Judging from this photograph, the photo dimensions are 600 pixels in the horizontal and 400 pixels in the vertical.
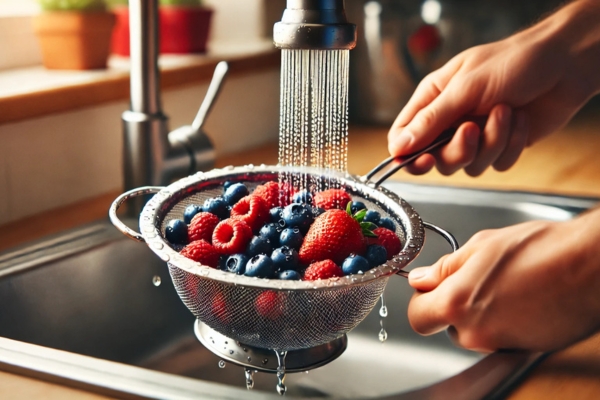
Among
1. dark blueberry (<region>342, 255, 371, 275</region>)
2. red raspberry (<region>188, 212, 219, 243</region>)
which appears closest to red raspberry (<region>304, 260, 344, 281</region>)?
dark blueberry (<region>342, 255, 371, 275</region>)

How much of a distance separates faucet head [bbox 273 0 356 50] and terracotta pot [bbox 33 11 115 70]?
22.3 inches

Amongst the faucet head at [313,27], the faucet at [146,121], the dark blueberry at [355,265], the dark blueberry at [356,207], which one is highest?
the faucet head at [313,27]

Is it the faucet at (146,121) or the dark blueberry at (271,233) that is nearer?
the dark blueberry at (271,233)

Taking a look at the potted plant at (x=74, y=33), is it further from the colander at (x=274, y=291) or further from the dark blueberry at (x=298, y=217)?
the dark blueberry at (x=298, y=217)

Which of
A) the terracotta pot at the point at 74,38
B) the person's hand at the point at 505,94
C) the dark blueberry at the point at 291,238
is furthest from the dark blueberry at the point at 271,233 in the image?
the terracotta pot at the point at 74,38

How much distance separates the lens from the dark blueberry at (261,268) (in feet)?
1.90

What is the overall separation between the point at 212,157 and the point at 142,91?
142mm

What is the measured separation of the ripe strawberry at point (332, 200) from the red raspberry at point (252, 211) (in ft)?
0.20

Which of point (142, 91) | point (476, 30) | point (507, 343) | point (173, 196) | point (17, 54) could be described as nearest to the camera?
point (507, 343)

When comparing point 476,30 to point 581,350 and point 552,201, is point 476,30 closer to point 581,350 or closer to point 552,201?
point 552,201

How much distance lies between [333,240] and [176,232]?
0.49 ft

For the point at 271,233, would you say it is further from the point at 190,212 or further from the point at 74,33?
the point at 74,33

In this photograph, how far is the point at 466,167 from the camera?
89 cm

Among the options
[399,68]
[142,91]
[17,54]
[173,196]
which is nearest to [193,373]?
[173,196]
